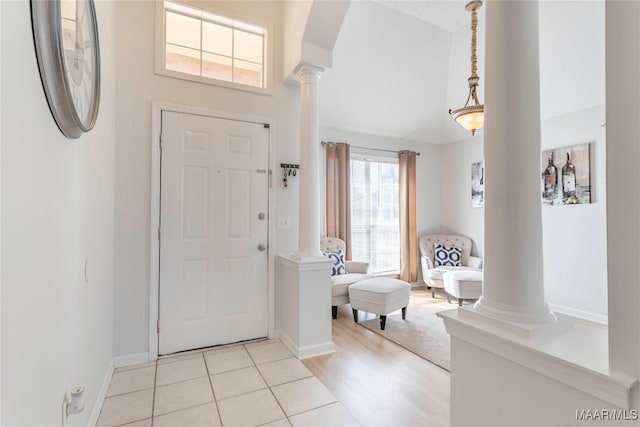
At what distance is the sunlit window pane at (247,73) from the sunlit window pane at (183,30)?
376 mm

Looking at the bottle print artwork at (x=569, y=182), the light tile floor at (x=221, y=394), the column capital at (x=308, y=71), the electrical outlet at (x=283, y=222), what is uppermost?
the column capital at (x=308, y=71)

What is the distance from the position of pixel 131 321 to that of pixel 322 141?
3.24 meters

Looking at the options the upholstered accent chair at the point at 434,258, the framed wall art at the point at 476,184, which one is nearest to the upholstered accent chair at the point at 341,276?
the upholstered accent chair at the point at 434,258

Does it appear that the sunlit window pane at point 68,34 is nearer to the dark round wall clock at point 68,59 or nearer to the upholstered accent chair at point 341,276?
the dark round wall clock at point 68,59

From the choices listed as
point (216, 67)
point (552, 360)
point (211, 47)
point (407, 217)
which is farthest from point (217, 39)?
point (407, 217)

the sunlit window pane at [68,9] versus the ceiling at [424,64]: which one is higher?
the ceiling at [424,64]

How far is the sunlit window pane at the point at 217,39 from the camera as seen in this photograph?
2855 millimetres

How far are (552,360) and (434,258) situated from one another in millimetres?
4298

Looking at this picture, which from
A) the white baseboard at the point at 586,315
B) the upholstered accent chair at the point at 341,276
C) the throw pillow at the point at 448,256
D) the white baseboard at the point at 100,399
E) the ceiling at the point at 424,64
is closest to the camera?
the white baseboard at the point at 100,399

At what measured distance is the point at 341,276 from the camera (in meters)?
3.87

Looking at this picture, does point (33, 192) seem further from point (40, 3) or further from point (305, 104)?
point (305, 104)

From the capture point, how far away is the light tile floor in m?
1.80

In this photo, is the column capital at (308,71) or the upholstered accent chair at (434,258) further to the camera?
the upholstered accent chair at (434,258)

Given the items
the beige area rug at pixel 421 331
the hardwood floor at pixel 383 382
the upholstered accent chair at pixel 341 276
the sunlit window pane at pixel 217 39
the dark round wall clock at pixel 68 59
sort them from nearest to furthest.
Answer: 1. the dark round wall clock at pixel 68 59
2. the hardwood floor at pixel 383 382
3. the beige area rug at pixel 421 331
4. the sunlit window pane at pixel 217 39
5. the upholstered accent chair at pixel 341 276
